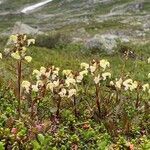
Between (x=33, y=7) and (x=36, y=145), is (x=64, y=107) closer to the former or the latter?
(x=36, y=145)

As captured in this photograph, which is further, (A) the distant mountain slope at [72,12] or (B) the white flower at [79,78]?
(A) the distant mountain slope at [72,12]

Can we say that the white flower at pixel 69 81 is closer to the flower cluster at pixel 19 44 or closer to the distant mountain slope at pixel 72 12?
the flower cluster at pixel 19 44

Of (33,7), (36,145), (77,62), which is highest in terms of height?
(36,145)

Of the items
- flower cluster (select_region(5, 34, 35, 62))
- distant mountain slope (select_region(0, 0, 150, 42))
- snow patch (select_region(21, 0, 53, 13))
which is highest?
flower cluster (select_region(5, 34, 35, 62))

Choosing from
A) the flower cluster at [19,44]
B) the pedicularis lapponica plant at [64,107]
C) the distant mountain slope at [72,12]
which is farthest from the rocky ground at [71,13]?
the flower cluster at [19,44]

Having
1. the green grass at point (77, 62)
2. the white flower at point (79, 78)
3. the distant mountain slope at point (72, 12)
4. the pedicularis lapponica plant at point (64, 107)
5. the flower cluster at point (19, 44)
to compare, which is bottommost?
the distant mountain slope at point (72, 12)

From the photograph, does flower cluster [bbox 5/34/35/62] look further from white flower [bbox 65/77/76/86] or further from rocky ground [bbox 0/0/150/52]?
rocky ground [bbox 0/0/150/52]

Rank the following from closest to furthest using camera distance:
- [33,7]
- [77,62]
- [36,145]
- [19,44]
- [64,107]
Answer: [36,145]
[19,44]
[64,107]
[77,62]
[33,7]

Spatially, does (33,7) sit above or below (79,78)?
below

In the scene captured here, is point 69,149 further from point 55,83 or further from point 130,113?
point 130,113

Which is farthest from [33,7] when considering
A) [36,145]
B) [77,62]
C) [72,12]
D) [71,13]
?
[36,145]

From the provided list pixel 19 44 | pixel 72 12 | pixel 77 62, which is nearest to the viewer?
pixel 19 44

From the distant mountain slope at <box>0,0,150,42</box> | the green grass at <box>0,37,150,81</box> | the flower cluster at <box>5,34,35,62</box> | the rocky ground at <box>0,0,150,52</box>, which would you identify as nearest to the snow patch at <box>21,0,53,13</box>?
the rocky ground at <box>0,0,150,52</box>

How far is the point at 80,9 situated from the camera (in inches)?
4599
